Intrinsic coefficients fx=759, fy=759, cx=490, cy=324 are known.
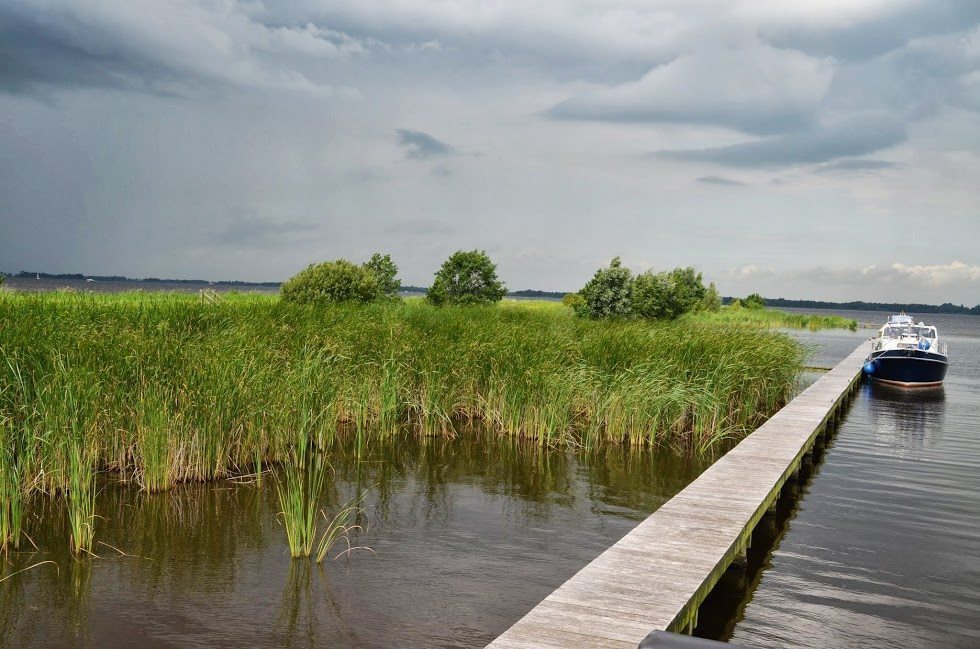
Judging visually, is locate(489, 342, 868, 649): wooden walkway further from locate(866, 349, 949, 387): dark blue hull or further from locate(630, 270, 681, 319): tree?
locate(630, 270, 681, 319): tree

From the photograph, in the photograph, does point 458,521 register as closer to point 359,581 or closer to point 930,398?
point 359,581

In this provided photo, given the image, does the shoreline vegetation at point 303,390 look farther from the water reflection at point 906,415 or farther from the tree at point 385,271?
the tree at point 385,271

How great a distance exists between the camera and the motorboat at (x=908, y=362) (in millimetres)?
24547

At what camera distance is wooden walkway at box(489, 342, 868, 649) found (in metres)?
4.37

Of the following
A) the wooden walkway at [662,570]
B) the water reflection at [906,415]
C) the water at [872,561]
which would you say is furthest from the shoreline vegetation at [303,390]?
the wooden walkway at [662,570]

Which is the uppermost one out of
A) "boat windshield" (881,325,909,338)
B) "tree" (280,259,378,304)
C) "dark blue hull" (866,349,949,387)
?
"tree" (280,259,378,304)

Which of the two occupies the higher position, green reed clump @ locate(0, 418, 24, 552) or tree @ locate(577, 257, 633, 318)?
tree @ locate(577, 257, 633, 318)

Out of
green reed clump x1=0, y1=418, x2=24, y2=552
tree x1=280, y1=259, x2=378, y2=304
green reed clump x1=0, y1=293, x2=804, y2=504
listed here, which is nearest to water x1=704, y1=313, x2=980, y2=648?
green reed clump x1=0, y1=293, x2=804, y2=504

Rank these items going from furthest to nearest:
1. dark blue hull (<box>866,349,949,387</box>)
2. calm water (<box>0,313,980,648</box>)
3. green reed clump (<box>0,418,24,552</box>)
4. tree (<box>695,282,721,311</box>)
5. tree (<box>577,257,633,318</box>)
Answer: tree (<box>695,282,721,311</box>) → tree (<box>577,257,633,318</box>) → dark blue hull (<box>866,349,949,387</box>) → green reed clump (<box>0,418,24,552</box>) → calm water (<box>0,313,980,648</box>)

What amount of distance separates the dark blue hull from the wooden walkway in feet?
59.9

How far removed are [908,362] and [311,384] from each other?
70.8ft

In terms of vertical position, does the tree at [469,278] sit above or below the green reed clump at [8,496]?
above

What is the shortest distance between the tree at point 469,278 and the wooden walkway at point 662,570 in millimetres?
26378

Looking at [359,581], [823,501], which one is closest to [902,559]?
[823,501]
